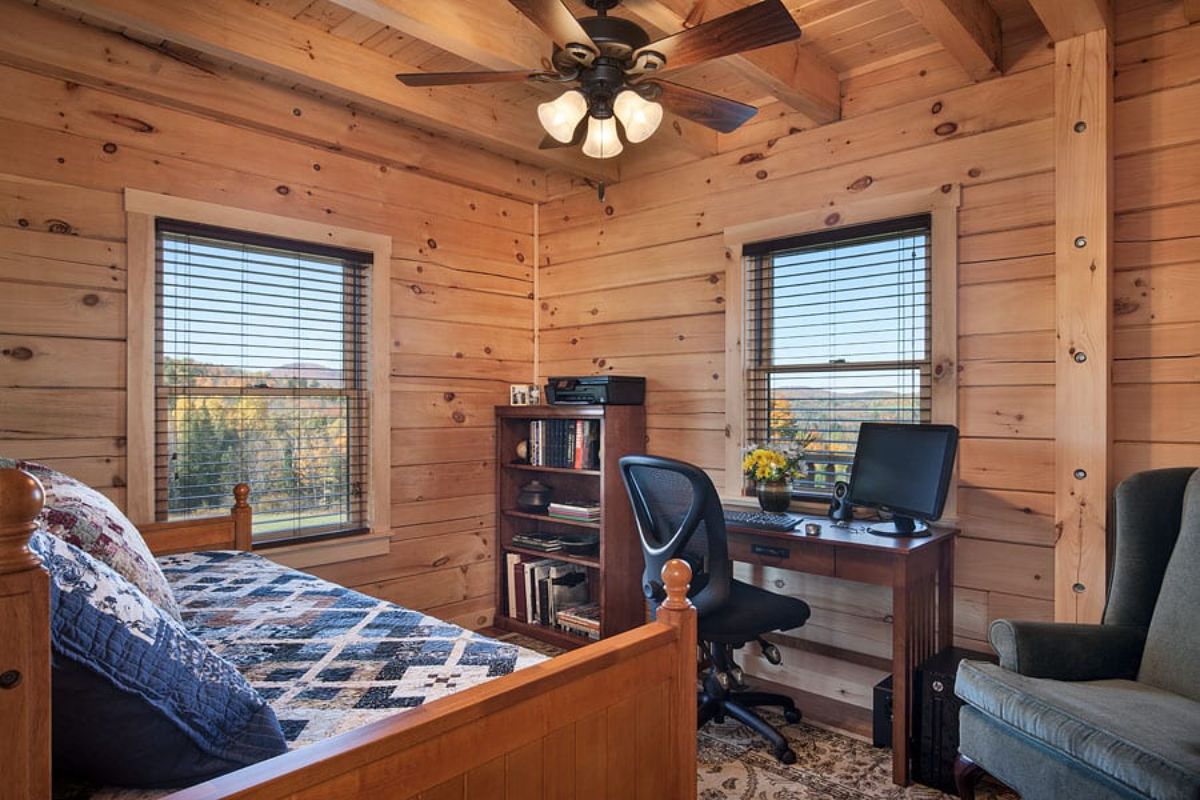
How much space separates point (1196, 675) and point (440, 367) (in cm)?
318

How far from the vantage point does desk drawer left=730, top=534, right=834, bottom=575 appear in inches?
104

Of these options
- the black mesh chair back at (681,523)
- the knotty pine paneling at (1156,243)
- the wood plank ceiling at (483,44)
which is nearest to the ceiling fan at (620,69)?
the wood plank ceiling at (483,44)

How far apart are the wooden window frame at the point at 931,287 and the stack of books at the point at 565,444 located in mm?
669

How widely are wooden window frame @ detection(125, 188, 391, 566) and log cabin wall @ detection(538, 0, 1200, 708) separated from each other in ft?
4.76

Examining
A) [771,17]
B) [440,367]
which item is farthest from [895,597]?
[440,367]

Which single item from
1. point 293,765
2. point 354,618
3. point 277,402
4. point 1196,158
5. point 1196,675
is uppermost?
point 1196,158

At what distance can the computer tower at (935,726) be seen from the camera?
235 centimetres

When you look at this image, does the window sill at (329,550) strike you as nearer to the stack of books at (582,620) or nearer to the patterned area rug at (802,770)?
the stack of books at (582,620)

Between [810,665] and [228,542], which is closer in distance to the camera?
[228,542]

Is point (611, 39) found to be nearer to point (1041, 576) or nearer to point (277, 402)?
point (277, 402)

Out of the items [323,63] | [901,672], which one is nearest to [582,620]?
→ [901,672]

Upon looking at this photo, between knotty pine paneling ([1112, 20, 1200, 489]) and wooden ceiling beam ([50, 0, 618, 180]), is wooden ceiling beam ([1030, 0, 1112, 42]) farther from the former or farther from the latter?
wooden ceiling beam ([50, 0, 618, 180])

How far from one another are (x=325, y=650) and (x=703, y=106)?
1946 millimetres

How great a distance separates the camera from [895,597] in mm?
2443
